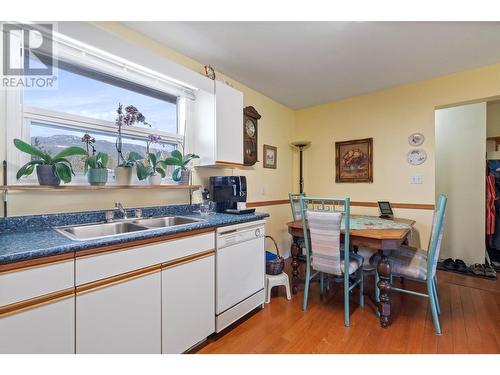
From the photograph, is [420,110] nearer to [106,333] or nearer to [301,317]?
[301,317]

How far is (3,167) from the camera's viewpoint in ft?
4.43

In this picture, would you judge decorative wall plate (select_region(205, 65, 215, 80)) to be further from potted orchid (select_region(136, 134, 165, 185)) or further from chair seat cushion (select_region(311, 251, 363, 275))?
chair seat cushion (select_region(311, 251, 363, 275))

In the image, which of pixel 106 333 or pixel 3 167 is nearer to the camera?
pixel 106 333

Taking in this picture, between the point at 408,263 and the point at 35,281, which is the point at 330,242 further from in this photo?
the point at 35,281

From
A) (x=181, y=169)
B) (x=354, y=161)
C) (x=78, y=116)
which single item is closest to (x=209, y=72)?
(x=181, y=169)

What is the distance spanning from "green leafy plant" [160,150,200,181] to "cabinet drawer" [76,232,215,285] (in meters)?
0.75

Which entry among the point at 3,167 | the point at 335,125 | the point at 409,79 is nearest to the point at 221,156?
the point at 3,167

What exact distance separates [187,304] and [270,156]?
7.60 ft

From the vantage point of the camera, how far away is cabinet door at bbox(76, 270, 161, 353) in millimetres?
1103

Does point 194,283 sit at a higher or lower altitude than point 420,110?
lower

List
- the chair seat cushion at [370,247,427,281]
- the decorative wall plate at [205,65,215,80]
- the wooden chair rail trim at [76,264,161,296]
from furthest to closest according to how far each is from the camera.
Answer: the decorative wall plate at [205,65,215,80], the chair seat cushion at [370,247,427,281], the wooden chair rail trim at [76,264,161,296]

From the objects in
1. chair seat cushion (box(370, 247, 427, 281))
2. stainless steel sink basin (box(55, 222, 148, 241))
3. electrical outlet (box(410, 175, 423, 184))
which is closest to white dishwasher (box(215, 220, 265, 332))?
stainless steel sink basin (box(55, 222, 148, 241))

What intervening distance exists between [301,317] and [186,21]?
8.20 ft
